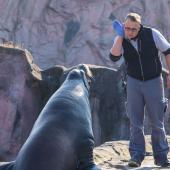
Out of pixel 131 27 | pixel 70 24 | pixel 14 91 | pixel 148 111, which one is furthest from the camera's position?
pixel 70 24

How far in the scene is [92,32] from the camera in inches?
1004

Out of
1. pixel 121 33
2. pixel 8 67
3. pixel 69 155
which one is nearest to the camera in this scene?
pixel 69 155

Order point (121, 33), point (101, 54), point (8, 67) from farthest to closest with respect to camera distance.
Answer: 1. point (101, 54)
2. point (8, 67)
3. point (121, 33)

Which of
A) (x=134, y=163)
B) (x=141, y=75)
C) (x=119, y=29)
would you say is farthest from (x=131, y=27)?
(x=134, y=163)

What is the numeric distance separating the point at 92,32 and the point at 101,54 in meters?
1.35

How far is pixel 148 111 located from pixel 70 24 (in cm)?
1996

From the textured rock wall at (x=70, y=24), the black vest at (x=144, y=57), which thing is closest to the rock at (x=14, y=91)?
the black vest at (x=144, y=57)

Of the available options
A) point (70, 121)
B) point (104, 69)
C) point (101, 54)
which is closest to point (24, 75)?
point (104, 69)

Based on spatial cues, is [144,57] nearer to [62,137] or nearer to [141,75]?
[141,75]

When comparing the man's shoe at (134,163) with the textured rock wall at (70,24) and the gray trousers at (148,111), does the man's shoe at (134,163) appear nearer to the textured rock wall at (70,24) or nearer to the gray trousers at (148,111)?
the gray trousers at (148,111)

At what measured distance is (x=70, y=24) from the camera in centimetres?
2550

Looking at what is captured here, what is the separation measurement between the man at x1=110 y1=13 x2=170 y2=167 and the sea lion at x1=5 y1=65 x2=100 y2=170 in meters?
1.35

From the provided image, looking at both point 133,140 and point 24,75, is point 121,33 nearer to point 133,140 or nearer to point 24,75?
point 133,140

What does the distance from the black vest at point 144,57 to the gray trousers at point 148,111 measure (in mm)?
81
